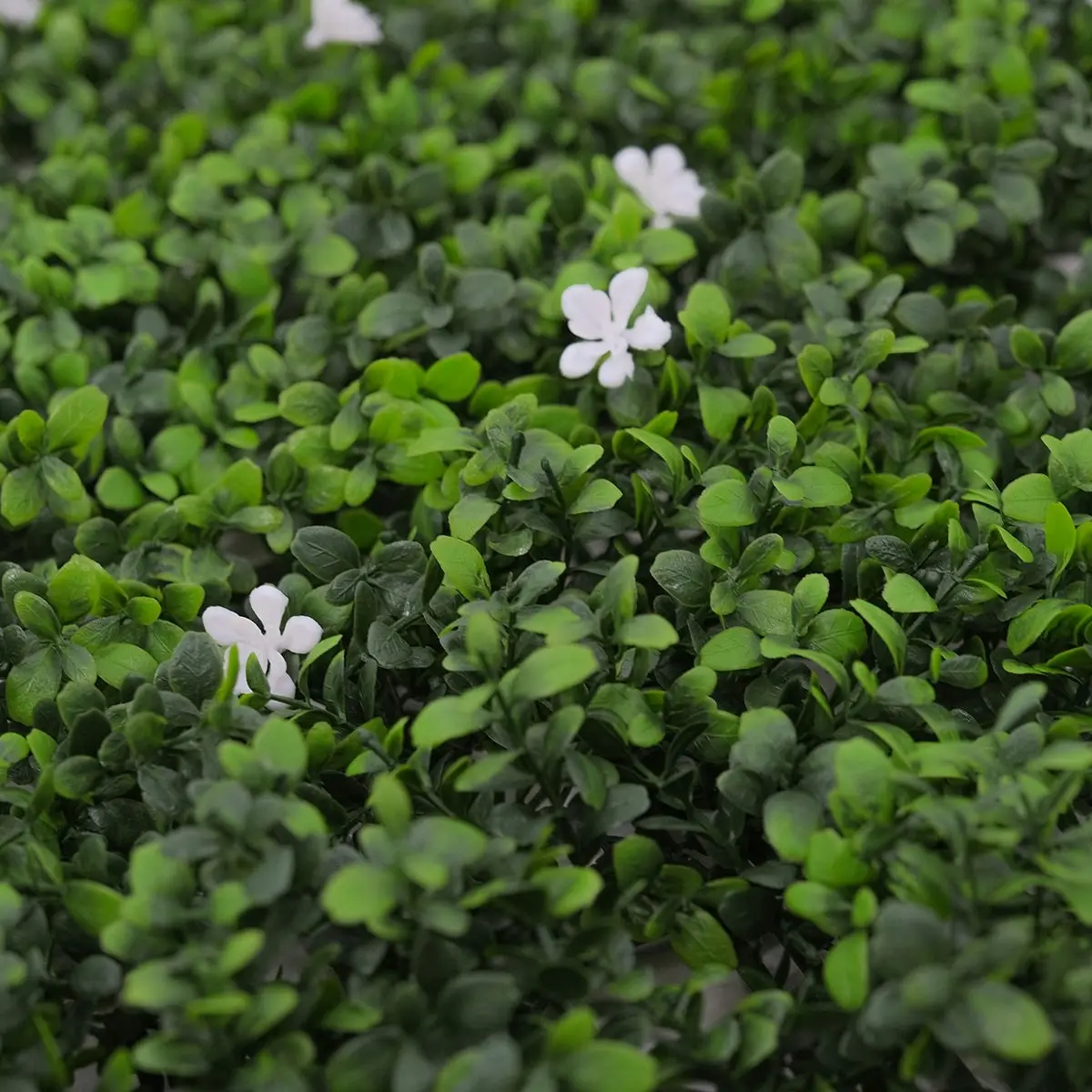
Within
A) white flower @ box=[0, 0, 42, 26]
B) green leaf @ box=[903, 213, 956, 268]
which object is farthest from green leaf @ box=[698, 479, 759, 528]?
white flower @ box=[0, 0, 42, 26]

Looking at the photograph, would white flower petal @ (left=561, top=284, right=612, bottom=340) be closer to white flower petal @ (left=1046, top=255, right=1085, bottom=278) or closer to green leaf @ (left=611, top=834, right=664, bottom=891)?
green leaf @ (left=611, top=834, right=664, bottom=891)

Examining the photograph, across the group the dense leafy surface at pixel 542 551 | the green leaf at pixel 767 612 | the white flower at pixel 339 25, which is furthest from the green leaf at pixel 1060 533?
the white flower at pixel 339 25

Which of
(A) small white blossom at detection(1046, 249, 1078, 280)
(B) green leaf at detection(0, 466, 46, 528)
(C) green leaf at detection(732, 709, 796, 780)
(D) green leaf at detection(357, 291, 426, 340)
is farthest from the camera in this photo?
(A) small white blossom at detection(1046, 249, 1078, 280)

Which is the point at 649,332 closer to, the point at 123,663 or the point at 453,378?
the point at 453,378

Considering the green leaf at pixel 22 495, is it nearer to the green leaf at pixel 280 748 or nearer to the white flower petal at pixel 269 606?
the white flower petal at pixel 269 606

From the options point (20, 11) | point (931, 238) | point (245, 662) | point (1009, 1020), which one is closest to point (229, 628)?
point (245, 662)
